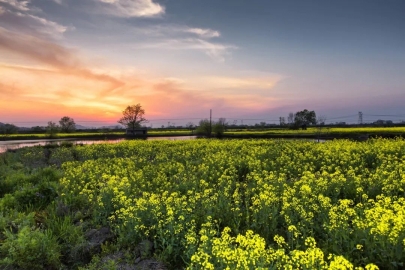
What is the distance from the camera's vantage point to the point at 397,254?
215 inches

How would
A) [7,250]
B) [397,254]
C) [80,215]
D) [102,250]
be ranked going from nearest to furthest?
[397,254], [7,250], [102,250], [80,215]

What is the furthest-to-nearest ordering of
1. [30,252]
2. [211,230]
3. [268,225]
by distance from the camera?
[268,225] < [30,252] < [211,230]

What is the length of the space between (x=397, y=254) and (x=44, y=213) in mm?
9530

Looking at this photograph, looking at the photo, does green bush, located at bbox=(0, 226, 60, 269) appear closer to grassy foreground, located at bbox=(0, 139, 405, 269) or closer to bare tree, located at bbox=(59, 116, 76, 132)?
grassy foreground, located at bbox=(0, 139, 405, 269)

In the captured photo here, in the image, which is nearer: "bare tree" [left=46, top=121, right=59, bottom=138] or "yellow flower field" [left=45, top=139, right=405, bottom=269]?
"yellow flower field" [left=45, top=139, right=405, bottom=269]

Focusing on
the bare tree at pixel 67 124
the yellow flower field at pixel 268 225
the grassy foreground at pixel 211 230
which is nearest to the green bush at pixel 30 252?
the grassy foreground at pixel 211 230

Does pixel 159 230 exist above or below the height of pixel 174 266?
above

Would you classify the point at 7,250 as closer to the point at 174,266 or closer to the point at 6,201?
the point at 174,266

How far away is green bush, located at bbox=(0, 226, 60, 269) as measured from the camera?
6.72 metres

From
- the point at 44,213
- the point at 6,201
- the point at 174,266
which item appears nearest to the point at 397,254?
the point at 174,266

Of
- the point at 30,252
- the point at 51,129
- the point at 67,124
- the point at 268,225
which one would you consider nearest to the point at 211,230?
the point at 268,225

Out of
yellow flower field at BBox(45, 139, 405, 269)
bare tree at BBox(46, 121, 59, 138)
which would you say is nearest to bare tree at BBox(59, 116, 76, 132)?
bare tree at BBox(46, 121, 59, 138)

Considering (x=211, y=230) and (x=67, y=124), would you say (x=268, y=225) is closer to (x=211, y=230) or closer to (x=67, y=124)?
(x=211, y=230)

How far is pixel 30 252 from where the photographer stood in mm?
6918
